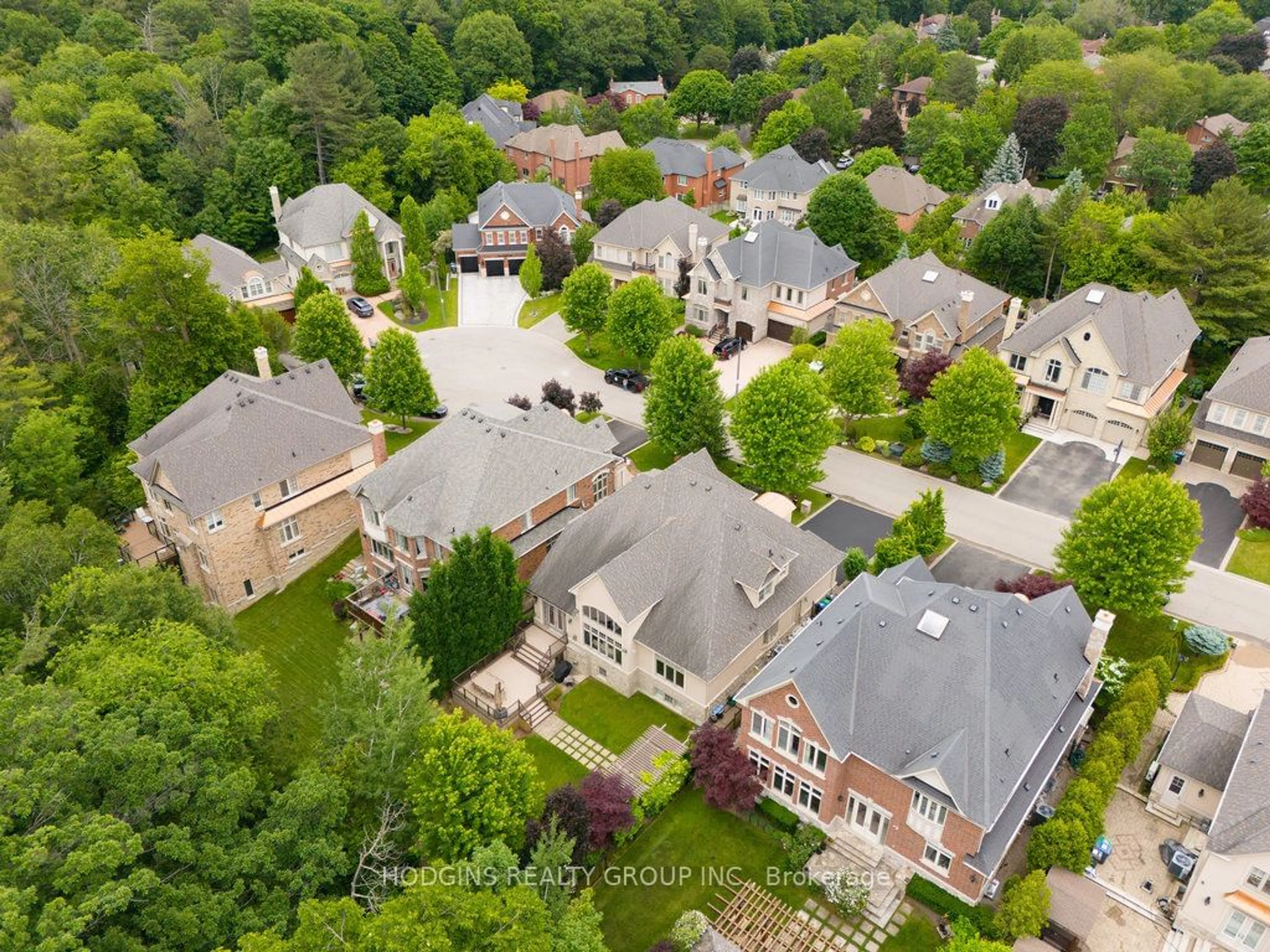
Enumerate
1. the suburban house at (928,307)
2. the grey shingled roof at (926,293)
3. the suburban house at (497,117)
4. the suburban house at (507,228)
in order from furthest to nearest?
1. the suburban house at (497,117)
2. the suburban house at (507,228)
3. the grey shingled roof at (926,293)
4. the suburban house at (928,307)

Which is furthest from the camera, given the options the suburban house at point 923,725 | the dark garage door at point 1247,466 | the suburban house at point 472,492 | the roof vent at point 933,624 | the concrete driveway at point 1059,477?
the dark garage door at point 1247,466

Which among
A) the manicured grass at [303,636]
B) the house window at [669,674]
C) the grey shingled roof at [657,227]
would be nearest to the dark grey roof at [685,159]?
the grey shingled roof at [657,227]

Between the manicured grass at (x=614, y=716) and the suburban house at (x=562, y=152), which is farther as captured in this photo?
the suburban house at (x=562, y=152)

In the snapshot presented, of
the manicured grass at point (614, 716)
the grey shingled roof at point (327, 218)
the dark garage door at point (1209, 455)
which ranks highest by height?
the grey shingled roof at point (327, 218)

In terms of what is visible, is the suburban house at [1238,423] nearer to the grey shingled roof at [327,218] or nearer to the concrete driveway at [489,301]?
the concrete driveway at [489,301]

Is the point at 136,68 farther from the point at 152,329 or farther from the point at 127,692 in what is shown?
the point at 127,692

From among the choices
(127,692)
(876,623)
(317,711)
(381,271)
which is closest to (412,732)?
(317,711)
